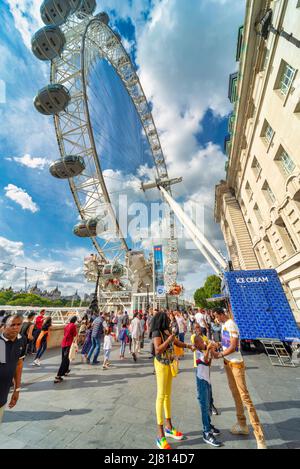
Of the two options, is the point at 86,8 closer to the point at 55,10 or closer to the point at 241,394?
Answer: the point at 55,10

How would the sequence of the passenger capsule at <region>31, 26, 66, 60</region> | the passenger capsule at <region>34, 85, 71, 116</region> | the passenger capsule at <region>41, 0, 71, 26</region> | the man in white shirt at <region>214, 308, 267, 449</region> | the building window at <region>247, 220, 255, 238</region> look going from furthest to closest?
the passenger capsule at <region>41, 0, 71, 26</region> < the building window at <region>247, 220, 255, 238</region> < the passenger capsule at <region>34, 85, 71, 116</region> < the passenger capsule at <region>31, 26, 66, 60</region> < the man in white shirt at <region>214, 308, 267, 449</region>

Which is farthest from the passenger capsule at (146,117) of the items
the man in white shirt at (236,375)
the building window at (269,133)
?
the man in white shirt at (236,375)

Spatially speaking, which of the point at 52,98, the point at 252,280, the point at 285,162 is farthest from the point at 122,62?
the point at 252,280

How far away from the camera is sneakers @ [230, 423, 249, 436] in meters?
2.98

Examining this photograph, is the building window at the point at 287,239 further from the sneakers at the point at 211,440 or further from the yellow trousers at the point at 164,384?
the yellow trousers at the point at 164,384

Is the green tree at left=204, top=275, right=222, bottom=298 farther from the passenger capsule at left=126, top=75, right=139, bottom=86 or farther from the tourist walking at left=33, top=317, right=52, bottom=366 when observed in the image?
the passenger capsule at left=126, top=75, right=139, bottom=86

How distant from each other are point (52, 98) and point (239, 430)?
76.3ft

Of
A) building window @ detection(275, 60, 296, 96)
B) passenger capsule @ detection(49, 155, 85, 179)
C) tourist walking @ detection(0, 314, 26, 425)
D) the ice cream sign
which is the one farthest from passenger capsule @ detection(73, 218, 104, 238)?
tourist walking @ detection(0, 314, 26, 425)

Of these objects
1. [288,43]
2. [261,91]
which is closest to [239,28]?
[261,91]

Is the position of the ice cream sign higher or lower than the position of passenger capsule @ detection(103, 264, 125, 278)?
lower

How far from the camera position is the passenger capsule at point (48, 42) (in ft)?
54.3

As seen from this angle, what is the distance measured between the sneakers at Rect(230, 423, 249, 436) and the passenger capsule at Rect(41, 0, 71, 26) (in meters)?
31.4

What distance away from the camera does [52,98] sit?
56.0ft

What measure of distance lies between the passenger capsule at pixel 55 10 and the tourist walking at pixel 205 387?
30.2 metres
